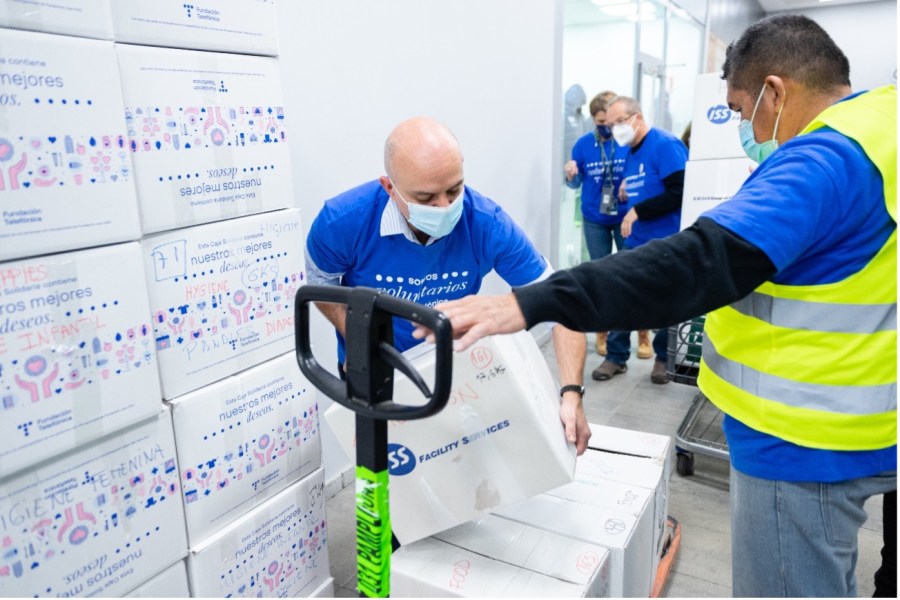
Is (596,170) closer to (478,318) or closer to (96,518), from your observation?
(478,318)

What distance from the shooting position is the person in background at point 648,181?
3176 millimetres

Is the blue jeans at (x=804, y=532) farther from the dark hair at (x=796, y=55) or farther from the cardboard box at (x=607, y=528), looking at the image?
the dark hair at (x=796, y=55)

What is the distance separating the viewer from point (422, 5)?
265cm

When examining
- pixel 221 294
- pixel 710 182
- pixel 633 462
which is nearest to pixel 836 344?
pixel 633 462

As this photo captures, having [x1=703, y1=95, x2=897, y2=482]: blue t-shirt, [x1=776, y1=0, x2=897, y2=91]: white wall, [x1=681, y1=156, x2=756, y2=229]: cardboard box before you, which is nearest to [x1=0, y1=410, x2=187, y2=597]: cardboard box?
[x1=703, y1=95, x2=897, y2=482]: blue t-shirt

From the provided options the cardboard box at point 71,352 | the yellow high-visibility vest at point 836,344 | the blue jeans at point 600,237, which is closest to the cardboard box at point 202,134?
the cardboard box at point 71,352

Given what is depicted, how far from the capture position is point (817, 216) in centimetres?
87

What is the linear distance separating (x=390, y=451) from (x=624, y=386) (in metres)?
2.41

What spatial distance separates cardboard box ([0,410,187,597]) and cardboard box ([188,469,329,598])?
0.10m

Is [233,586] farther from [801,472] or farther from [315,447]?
[801,472]

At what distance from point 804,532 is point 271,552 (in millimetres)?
1152

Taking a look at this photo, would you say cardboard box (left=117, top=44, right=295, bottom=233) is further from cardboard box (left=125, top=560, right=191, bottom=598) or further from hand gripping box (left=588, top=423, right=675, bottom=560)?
hand gripping box (left=588, top=423, right=675, bottom=560)

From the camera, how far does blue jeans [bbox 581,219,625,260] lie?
3715 mm

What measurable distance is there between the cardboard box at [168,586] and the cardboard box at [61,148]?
27.1 inches
